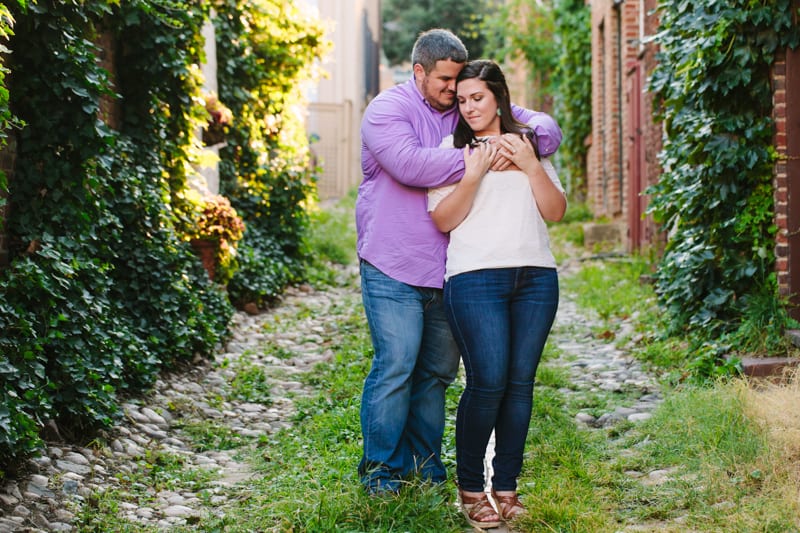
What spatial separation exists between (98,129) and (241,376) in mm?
2298

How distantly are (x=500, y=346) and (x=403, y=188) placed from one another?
0.72 m

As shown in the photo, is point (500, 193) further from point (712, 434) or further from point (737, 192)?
point (737, 192)

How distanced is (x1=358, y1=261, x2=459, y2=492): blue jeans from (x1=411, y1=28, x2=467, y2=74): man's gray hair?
82cm

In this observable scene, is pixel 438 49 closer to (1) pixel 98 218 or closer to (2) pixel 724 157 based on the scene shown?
(1) pixel 98 218

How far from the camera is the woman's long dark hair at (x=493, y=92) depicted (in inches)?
136

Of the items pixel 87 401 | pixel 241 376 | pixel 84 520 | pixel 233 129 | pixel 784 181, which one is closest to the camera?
pixel 84 520

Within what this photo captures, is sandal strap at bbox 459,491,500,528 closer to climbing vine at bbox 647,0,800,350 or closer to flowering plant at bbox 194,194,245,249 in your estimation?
climbing vine at bbox 647,0,800,350

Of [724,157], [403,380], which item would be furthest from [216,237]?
[403,380]

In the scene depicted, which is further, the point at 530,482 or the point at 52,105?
the point at 52,105

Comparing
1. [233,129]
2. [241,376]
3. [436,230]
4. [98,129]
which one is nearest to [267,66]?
[233,129]

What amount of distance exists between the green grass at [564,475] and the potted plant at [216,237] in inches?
76.5

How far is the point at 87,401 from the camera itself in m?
4.62

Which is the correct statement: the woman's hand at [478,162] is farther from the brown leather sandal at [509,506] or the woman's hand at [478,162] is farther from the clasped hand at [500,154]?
the brown leather sandal at [509,506]


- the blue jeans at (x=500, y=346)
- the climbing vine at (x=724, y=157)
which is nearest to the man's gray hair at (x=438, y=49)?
the blue jeans at (x=500, y=346)
